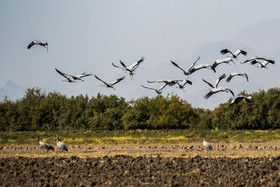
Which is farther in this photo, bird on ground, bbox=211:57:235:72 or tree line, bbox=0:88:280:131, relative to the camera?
tree line, bbox=0:88:280:131

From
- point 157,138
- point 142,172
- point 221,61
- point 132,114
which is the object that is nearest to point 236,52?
point 221,61

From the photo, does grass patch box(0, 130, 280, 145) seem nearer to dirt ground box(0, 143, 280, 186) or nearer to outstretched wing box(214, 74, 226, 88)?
dirt ground box(0, 143, 280, 186)

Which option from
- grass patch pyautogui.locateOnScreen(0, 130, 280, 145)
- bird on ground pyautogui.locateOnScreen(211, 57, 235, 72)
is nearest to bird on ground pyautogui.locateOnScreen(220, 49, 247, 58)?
bird on ground pyautogui.locateOnScreen(211, 57, 235, 72)

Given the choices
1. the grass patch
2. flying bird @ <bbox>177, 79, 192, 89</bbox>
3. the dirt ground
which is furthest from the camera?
the grass patch

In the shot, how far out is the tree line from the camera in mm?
67438

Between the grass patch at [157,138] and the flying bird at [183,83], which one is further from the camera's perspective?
the grass patch at [157,138]

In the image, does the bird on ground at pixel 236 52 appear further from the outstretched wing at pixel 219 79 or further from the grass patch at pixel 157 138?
the grass patch at pixel 157 138

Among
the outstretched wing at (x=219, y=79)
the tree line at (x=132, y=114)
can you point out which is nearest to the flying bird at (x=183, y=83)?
the outstretched wing at (x=219, y=79)

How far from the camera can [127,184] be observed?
16750mm

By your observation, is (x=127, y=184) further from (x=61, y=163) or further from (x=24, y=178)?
(x=61, y=163)

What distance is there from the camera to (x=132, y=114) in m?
70.1

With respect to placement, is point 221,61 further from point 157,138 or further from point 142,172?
point 157,138

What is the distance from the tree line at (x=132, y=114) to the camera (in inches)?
2655

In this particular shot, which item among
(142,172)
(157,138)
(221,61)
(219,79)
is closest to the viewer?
(142,172)
